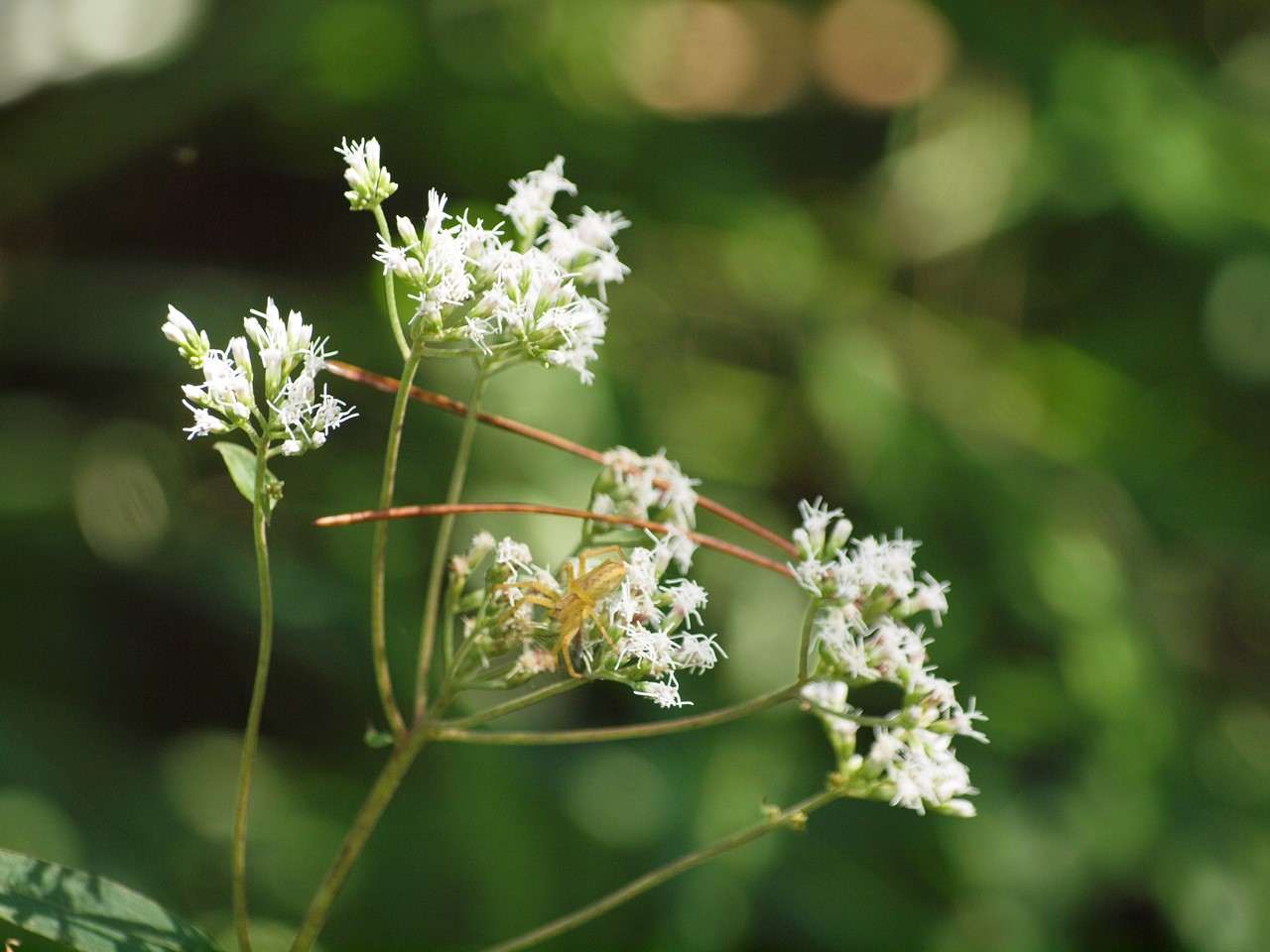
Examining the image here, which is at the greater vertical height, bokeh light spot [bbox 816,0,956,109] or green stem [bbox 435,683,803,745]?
bokeh light spot [bbox 816,0,956,109]

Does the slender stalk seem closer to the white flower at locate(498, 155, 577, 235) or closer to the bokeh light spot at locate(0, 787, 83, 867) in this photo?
the white flower at locate(498, 155, 577, 235)

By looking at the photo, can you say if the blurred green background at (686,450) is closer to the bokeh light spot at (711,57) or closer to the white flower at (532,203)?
the bokeh light spot at (711,57)

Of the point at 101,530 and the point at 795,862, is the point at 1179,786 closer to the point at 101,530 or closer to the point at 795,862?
the point at 795,862

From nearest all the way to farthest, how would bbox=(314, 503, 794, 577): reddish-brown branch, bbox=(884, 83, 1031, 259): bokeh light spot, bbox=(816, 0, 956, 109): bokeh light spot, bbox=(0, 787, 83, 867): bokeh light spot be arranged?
bbox=(314, 503, 794, 577): reddish-brown branch
bbox=(0, 787, 83, 867): bokeh light spot
bbox=(884, 83, 1031, 259): bokeh light spot
bbox=(816, 0, 956, 109): bokeh light spot

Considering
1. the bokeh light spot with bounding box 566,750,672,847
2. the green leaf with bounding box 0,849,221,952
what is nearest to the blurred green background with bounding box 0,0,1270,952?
the bokeh light spot with bounding box 566,750,672,847

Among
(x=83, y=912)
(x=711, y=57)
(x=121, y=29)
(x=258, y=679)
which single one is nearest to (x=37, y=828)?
(x=83, y=912)

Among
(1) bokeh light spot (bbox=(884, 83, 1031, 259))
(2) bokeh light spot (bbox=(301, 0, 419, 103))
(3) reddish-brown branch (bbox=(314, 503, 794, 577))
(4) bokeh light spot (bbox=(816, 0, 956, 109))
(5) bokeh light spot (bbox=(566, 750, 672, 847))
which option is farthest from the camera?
(4) bokeh light spot (bbox=(816, 0, 956, 109))

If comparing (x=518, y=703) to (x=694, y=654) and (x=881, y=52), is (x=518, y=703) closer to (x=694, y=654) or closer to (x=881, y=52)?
(x=694, y=654)
